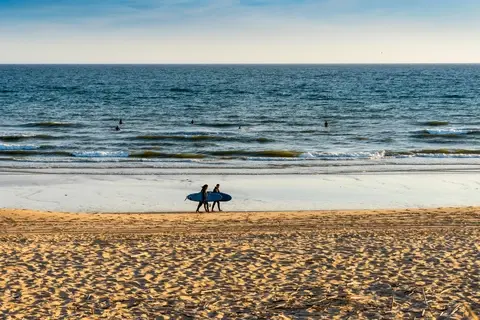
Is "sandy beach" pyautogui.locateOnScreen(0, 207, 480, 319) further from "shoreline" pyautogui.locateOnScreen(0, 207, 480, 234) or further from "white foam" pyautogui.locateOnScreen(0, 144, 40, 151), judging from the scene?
"white foam" pyautogui.locateOnScreen(0, 144, 40, 151)

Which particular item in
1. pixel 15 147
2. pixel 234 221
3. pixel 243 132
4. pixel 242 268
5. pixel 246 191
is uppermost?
pixel 243 132

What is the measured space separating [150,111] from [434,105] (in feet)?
112

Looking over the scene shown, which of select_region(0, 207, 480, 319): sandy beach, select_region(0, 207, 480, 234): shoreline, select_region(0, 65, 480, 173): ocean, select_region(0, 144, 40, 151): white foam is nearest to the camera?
select_region(0, 207, 480, 319): sandy beach

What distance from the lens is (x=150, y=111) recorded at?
63625 mm

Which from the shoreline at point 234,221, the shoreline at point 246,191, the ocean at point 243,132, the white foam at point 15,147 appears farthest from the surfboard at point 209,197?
the white foam at point 15,147

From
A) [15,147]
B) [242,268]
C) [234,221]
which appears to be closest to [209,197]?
[234,221]

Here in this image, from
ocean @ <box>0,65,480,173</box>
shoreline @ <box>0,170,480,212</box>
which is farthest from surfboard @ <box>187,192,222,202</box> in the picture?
ocean @ <box>0,65,480,173</box>

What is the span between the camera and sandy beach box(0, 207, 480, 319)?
11086mm

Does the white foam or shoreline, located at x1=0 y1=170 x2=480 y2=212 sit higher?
the white foam

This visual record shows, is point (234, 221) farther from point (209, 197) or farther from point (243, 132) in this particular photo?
point (243, 132)

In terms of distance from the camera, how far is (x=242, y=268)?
13414 millimetres

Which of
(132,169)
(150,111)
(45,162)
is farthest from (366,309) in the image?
(150,111)

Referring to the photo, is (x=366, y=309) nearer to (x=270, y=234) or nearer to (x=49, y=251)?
(x=270, y=234)

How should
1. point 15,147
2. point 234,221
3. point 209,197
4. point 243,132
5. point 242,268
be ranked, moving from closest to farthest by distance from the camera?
point 242,268
point 234,221
point 209,197
point 15,147
point 243,132
